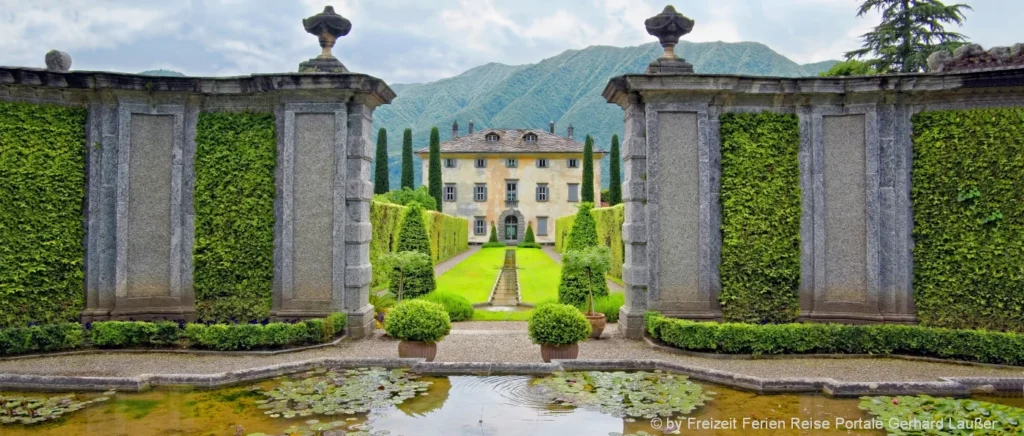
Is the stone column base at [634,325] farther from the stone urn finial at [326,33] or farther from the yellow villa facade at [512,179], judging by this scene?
the yellow villa facade at [512,179]

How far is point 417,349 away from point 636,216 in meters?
4.35

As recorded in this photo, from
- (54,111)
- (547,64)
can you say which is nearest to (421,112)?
(547,64)

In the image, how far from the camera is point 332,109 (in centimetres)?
1084

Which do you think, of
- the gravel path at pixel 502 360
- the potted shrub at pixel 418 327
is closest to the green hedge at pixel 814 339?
the gravel path at pixel 502 360

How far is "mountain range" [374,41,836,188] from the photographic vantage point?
518 feet

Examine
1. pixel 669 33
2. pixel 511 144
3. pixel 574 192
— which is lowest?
pixel 669 33

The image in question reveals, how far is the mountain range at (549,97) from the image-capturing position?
6218 inches

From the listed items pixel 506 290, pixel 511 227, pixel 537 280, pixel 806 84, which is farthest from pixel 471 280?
pixel 511 227

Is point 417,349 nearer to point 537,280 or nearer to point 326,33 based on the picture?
point 326,33

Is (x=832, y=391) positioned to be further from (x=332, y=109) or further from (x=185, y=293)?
(x=185, y=293)

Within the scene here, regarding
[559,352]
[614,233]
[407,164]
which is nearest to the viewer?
[559,352]

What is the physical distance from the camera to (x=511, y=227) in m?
55.8

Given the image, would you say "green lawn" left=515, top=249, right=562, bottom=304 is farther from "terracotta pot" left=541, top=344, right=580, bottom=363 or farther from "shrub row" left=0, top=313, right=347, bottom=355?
"shrub row" left=0, top=313, right=347, bottom=355

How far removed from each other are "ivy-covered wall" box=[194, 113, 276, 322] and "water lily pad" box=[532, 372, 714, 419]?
18.9 ft
